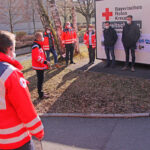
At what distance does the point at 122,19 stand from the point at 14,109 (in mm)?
7245

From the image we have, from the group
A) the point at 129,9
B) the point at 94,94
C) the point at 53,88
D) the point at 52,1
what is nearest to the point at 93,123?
the point at 94,94

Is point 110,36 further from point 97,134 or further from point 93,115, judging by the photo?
point 97,134

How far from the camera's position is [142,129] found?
4.21 m

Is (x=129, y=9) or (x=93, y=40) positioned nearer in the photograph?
(x=129, y=9)

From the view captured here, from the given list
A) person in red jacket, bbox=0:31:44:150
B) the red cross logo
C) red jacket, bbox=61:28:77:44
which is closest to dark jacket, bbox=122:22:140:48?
the red cross logo

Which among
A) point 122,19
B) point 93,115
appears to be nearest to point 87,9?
point 122,19

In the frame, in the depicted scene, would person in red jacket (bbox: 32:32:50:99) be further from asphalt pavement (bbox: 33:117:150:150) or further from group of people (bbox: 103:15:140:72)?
group of people (bbox: 103:15:140:72)

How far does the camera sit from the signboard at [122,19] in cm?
776

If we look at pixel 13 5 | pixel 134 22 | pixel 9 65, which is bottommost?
pixel 9 65

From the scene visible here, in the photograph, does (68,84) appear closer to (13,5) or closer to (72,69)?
(72,69)

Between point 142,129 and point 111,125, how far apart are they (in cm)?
64

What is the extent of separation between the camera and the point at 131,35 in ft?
24.9

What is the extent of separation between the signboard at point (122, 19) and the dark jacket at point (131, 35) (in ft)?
1.56

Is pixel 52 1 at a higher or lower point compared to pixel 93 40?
higher
